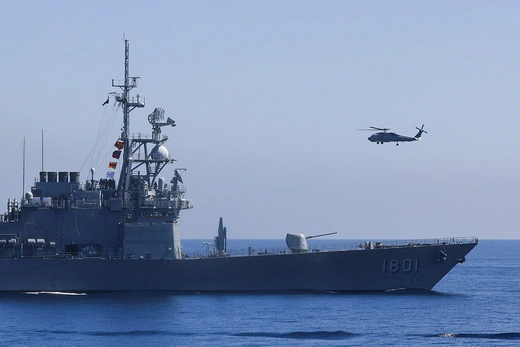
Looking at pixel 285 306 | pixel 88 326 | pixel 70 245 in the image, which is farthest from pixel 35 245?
pixel 285 306

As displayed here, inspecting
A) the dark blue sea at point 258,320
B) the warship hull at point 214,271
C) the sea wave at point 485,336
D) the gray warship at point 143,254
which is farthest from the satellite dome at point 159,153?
the sea wave at point 485,336

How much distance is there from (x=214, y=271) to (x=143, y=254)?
3.58 metres

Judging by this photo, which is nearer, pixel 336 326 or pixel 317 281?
pixel 336 326

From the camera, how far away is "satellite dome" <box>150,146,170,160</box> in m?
46.2

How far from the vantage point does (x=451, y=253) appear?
149 feet

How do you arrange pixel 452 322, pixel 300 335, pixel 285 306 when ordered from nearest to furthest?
pixel 300 335 < pixel 452 322 < pixel 285 306

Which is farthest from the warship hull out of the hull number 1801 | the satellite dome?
the satellite dome

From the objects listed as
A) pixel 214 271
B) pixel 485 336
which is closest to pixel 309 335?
pixel 485 336

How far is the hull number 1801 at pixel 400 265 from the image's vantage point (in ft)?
147

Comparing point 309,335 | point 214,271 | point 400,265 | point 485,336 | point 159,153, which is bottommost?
point 485,336

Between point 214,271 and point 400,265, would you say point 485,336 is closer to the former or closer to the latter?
point 400,265

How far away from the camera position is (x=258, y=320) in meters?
37.8

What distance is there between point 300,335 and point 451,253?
1353cm

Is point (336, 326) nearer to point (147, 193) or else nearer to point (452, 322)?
point (452, 322)
